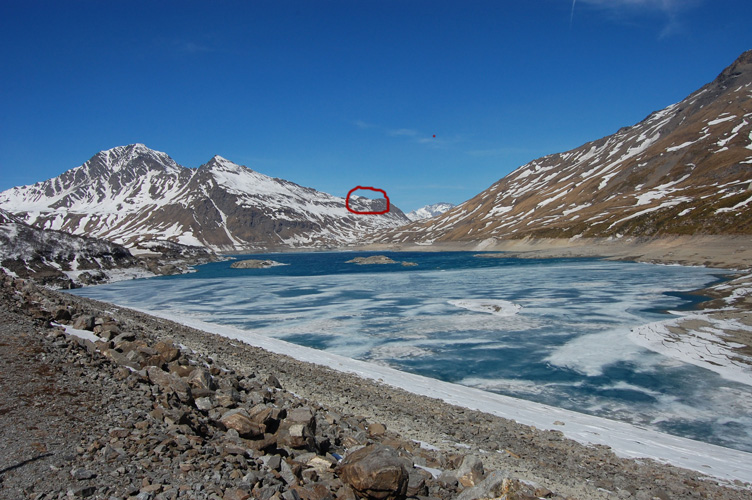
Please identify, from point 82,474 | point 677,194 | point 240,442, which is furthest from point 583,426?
point 677,194

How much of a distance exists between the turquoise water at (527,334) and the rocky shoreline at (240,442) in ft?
20.4

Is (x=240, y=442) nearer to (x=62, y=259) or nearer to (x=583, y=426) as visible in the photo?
(x=583, y=426)

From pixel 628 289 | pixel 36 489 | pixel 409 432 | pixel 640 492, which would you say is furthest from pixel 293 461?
pixel 628 289

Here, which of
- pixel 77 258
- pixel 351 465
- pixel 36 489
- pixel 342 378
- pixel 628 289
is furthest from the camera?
pixel 77 258

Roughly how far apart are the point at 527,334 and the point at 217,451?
26.5 metres

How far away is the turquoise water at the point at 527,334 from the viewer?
60.9ft

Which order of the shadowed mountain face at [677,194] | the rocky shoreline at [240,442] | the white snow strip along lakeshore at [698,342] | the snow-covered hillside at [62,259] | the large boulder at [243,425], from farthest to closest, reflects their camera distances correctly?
the shadowed mountain face at [677,194] < the snow-covered hillside at [62,259] < the white snow strip along lakeshore at [698,342] < the large boulder at [243,425] < the rocky shoreline at [240,442]

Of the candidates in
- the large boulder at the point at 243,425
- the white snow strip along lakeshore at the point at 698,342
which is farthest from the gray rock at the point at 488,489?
the white snow strip along lakeshore at the point at 698,342

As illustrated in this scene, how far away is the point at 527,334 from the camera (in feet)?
102

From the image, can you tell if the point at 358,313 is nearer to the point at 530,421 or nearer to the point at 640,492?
the point at 530,421

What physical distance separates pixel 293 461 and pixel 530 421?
10.4 meters

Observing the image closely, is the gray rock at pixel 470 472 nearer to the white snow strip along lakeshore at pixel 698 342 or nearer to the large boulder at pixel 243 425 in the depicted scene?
the large boulder at pixel 243 425

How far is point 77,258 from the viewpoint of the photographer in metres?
91.6

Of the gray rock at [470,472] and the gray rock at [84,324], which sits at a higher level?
the gray rock at [84,324]
